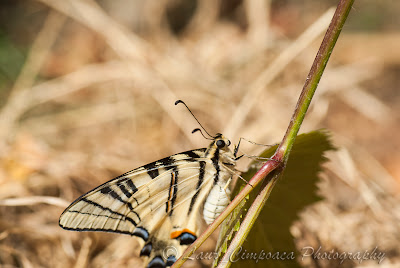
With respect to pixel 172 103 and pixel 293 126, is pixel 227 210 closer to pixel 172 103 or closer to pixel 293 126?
pixel 293 126

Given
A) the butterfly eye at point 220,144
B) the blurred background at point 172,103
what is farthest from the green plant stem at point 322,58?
the blurred background at point 172,103

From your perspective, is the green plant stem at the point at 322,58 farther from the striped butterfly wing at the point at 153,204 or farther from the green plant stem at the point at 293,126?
the striped butterfly wing at the point at 153,204

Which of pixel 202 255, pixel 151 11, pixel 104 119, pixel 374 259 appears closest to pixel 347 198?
pixel 374 259

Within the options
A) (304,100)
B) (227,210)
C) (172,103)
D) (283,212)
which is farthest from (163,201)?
(172,103)

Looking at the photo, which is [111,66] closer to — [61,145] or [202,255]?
[61,145]

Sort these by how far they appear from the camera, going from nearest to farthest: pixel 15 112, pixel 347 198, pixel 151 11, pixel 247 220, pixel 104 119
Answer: pixel 247 220 < pixel 347 198 < pixel 15 112 < pixel 104 119 < pixel 151 11

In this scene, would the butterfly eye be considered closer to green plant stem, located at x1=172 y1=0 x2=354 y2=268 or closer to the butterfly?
the butterfly
